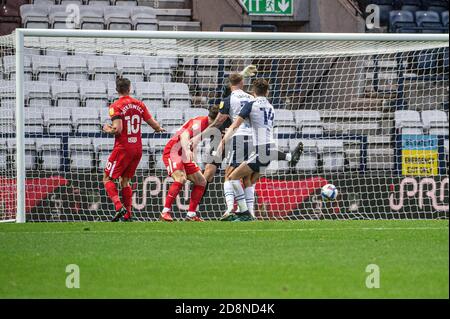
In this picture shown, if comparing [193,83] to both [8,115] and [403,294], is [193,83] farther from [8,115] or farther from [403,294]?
[403,294]

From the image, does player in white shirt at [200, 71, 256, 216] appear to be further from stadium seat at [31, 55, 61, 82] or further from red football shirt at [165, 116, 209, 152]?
stadium seat at [31, 55, 61, 82]

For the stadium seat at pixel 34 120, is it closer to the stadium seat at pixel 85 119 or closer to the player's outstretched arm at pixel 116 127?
the stadium seat at pixel 85 119

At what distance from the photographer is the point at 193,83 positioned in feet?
53.6

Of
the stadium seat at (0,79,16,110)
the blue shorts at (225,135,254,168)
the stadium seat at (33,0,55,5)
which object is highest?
the stadium seat at (33,0,55,5)

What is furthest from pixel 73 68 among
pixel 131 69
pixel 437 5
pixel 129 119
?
pixel 437 5

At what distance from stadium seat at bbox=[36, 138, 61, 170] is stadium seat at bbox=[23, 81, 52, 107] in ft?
2.89

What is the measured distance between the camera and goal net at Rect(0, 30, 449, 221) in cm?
1367

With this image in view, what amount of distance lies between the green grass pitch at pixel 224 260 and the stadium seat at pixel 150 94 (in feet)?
14.5

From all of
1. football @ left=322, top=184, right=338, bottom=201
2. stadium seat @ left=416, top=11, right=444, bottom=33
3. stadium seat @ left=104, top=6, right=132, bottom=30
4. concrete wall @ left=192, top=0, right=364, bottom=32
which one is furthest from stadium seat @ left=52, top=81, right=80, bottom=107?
stadium seat @ left=416, top=11, right=444, bottom=33

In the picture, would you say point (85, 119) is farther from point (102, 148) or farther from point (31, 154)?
point (31, 154)

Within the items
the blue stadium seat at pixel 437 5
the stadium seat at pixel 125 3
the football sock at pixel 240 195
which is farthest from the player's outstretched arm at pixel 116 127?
the blue stadium seat at pixel 437 5

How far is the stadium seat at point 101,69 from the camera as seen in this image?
15.8 m

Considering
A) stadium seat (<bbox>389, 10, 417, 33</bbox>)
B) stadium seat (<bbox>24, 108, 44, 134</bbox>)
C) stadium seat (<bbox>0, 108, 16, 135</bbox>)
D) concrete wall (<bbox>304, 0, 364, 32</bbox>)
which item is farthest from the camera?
stadium seat (<bbox>389, 10, 417, 33</bbox>)
